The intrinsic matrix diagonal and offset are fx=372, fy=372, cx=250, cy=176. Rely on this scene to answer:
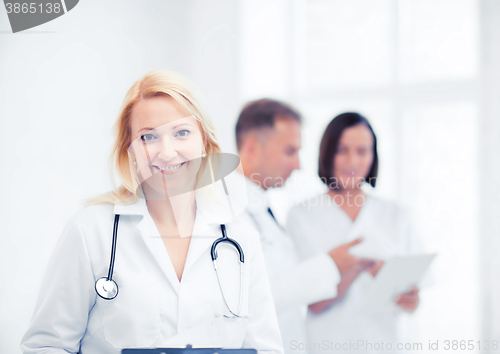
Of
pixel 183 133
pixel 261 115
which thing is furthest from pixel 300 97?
pixel 183 133

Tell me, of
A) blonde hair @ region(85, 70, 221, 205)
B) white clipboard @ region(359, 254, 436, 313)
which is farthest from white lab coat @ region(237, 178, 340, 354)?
blonde hair @ region(85, 70, 221, 205)

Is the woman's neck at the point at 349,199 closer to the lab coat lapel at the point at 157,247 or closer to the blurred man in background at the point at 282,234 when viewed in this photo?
the blurred man in background at the point at 282,234

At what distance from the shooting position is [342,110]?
143 cm

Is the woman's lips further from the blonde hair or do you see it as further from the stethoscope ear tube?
the stethoscope ear tube

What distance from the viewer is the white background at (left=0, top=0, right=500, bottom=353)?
49.6 inches

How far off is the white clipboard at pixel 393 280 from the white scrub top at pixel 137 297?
1.49 ft

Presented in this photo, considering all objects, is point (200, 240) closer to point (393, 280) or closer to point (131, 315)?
point (131, 315)

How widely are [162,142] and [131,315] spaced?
0.47 m

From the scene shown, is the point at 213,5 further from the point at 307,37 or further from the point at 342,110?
the point at 342,110

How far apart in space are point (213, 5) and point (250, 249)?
0.95 m

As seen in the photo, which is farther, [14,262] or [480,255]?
[480,255]

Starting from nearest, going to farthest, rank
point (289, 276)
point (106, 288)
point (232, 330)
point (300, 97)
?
point (106, 288) < point (232, 330) < point (289, 276) < point (300, 97)

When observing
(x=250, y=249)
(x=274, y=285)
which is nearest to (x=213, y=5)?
(x=250, y=249)

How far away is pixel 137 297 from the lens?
3.10 ft
